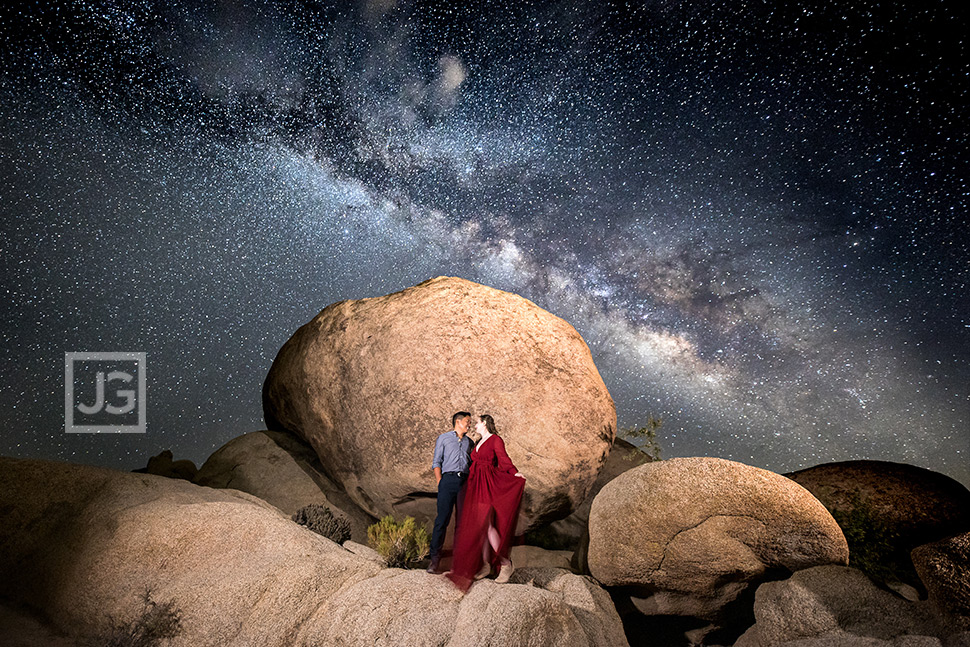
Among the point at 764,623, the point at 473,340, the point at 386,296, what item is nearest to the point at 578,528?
the point at 764,623

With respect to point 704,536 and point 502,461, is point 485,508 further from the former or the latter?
point 704,536

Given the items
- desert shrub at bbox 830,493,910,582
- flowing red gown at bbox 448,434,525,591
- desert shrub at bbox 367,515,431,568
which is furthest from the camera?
desert shrub at bbox 367,515,431,568

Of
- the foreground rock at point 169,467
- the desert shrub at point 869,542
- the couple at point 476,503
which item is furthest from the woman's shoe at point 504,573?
the foreground rock at point 169,467

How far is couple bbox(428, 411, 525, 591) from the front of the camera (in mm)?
5512

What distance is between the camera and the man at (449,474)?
604 centimetres

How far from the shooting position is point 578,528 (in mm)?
8305

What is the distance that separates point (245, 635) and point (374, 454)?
3.68m

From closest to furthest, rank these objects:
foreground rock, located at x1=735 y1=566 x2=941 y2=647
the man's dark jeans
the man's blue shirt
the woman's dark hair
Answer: foreground rock, located at x1=735 y1=566 x2=941 y2=647 < the man's dark jeans < the man's blue shirt < the woman's dark hair

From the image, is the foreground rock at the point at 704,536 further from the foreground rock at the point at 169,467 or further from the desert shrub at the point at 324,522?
the foreground rock at the point at 169,467

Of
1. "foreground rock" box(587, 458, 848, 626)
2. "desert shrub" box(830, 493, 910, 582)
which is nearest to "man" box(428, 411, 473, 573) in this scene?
"foreground rock" box(587, 458, 848, 626)

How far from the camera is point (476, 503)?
232 inches

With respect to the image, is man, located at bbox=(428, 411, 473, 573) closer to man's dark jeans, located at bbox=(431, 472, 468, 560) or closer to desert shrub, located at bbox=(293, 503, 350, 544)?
man's dark jeans, located at bbox=(431, 472, 468, 560)

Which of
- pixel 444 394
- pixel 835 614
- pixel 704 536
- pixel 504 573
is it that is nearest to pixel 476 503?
pixel 504 573

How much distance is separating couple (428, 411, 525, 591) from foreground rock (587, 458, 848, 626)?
1708 millimetres
